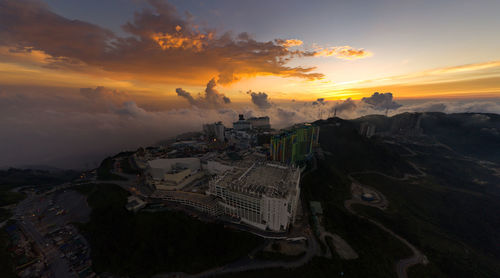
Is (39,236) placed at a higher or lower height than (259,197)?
lower

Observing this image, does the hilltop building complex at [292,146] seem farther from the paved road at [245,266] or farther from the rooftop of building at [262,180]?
the paved road at [245,266]

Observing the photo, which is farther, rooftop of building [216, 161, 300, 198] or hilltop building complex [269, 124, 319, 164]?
hilltop building complex [269, 124, 319, 164]

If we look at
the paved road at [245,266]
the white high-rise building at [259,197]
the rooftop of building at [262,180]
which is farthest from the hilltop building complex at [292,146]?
the paved road at [245,266]

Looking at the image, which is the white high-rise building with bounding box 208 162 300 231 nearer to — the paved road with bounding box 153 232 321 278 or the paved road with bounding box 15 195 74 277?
the paved road with bounding box 153 232 321 278

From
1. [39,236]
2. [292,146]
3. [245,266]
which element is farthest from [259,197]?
[39,236]

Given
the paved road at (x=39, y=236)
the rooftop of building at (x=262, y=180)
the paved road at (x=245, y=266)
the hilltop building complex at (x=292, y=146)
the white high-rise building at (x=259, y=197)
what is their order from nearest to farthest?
the paved road at (x=245, y=266)
the paved road at (x=39, y=236)
the white high-rise building at (x=259, y=197)
the rooftop of building at (x=262, y=180)
the hilltop building complex at (x=292, y=146)

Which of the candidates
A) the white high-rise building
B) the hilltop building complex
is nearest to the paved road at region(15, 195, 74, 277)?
the white high-rise building

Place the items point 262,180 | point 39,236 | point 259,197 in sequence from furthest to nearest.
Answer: point 262,180
point 39,236
point 259,197

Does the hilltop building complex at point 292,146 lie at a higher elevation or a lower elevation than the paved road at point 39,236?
higher

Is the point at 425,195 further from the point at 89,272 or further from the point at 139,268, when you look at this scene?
the point at 89,272

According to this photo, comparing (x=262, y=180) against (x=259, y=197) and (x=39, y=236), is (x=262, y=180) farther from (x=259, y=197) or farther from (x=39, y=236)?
(x=39, y=236)
